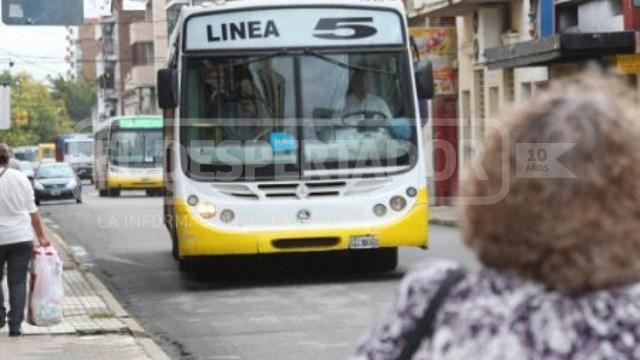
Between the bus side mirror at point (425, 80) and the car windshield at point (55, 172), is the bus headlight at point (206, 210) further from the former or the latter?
the car windshield at point (55, 172)

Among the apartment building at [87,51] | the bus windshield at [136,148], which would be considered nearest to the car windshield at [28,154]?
the bus windshield at [136,148]

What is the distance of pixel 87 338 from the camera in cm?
1199

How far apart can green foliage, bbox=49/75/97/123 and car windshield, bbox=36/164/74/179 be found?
11117cm

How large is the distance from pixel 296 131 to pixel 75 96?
5990 inches

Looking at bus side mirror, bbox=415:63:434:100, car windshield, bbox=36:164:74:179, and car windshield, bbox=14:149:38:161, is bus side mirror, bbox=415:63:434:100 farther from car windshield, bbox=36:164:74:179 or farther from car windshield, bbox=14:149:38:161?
car windshield, bbox=14:149:38:161

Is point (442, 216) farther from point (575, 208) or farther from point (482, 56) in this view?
point (575, 208)

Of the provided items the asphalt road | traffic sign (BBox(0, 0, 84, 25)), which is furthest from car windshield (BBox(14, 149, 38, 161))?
traffic sign (BBox(0, 0, 84, 25))

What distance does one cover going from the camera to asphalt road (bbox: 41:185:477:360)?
11688 millimetres

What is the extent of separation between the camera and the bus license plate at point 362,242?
1567cm

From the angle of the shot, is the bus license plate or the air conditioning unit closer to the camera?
the bus license plate

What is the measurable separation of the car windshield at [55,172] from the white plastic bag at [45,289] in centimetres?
3951

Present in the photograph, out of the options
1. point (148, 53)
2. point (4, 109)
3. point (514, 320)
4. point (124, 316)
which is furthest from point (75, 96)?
point (514, 320)

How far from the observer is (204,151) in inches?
617

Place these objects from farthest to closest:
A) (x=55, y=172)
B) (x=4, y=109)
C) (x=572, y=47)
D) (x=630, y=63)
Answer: (x=55, y=172)
(x=572, y=47)
(x=630, y=63)
(x=4, y=109)
